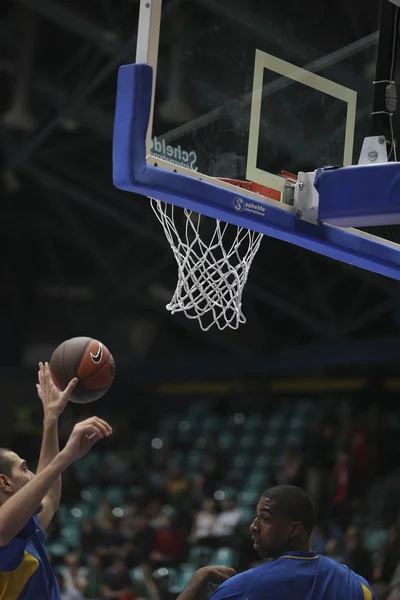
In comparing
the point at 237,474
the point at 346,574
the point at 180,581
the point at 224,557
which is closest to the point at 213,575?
the point at 346,574

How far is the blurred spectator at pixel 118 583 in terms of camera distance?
33.2 ft

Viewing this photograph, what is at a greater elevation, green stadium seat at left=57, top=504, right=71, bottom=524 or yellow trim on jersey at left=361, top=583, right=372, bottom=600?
yellow trim on jersey at left=361, top=583, right=372, bottom=600

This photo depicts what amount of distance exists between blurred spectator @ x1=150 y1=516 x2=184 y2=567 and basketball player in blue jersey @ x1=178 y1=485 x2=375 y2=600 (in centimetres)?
765

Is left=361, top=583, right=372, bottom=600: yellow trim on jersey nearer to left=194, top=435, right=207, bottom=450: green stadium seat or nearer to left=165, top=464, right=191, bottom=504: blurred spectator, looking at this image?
left=165, top=464, right=191, bottom=504: blurred spectator

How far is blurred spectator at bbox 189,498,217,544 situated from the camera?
37.1ft

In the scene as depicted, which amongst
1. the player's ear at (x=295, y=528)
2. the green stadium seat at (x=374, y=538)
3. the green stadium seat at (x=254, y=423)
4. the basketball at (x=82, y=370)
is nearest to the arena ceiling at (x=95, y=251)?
the green stadium seat at (x=254, y=423)

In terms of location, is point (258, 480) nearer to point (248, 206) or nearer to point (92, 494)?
point (92, 494)

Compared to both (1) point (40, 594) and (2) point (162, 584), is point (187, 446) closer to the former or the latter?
(2) point (162, 584)

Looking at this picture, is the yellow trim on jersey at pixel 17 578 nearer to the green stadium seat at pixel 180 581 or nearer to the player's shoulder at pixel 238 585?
the player's shoulder at pixel 238 585

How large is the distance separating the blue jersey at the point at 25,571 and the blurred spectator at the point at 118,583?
677 cm

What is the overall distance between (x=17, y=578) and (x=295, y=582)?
937 mm

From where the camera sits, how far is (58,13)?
9.68m

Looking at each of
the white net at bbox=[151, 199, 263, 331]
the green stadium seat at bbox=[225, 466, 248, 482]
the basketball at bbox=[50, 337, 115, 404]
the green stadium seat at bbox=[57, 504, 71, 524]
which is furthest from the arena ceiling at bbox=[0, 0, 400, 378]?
the basketball at bbox=[50, 337, 115, 404]

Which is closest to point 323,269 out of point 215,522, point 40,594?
point 215,522
